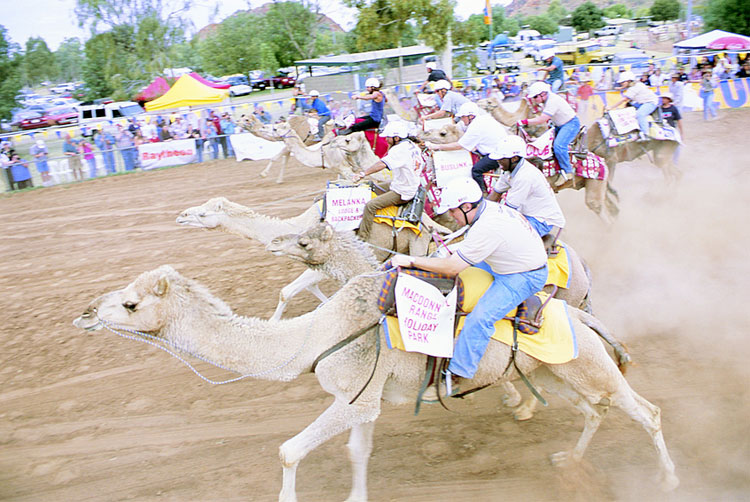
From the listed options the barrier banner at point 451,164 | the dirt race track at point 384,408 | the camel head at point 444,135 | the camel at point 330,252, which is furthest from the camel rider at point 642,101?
the camel at point 330,252

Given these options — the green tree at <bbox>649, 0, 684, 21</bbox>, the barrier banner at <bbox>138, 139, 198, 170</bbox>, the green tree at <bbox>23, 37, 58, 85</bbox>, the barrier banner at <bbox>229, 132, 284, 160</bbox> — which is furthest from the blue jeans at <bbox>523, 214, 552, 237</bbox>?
the green tree at <bbox>649, 0, 684, 21</bbox>

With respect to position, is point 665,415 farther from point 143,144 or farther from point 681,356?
point 143,144

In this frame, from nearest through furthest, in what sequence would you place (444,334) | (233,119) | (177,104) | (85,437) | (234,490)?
(444,334) → (234,490) → (85,437) → (233,119) → (177,104)

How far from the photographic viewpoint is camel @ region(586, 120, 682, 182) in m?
13.1

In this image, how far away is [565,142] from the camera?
11172 mm

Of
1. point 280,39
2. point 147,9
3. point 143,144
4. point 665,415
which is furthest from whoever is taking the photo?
point 280,39

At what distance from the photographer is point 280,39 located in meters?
61.4

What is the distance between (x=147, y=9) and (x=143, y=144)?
3321 centimetres

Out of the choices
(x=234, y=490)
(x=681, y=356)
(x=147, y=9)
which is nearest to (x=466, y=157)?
(x=681, y=356)

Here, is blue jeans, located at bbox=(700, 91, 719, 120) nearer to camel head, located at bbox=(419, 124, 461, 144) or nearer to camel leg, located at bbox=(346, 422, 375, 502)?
camel head, located at bbox=(419, 124, 461, 144)

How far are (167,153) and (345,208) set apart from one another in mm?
18280

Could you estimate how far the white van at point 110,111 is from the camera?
4306cm

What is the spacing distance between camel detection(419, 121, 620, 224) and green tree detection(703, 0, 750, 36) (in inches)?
1589

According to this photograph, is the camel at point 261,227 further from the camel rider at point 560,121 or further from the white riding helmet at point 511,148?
the camel rider at point 560,121
